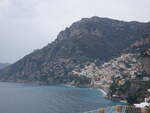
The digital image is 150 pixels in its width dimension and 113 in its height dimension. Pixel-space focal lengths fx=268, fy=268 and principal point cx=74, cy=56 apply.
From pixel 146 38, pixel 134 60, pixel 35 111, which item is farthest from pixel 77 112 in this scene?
pixel 146 38

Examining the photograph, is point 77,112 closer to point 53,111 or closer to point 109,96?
point 53,111

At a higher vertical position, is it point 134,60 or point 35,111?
point 134,60

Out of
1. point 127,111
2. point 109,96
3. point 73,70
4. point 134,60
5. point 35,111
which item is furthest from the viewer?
point 73,70

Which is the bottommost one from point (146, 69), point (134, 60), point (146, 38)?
point (146, 69)

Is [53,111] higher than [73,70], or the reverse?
[73,70]

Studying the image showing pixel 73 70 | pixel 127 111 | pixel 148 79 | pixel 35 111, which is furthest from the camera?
pixel 73 70

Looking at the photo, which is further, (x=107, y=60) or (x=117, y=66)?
(x=107, y=60)

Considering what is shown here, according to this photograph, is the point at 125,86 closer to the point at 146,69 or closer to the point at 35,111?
the point at 146,69

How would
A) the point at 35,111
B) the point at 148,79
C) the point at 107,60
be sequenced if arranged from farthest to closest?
1. the point at 107,60
2. the point at 148,79
3. the point at 35,111

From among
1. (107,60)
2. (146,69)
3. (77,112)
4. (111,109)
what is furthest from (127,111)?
(107,60)
